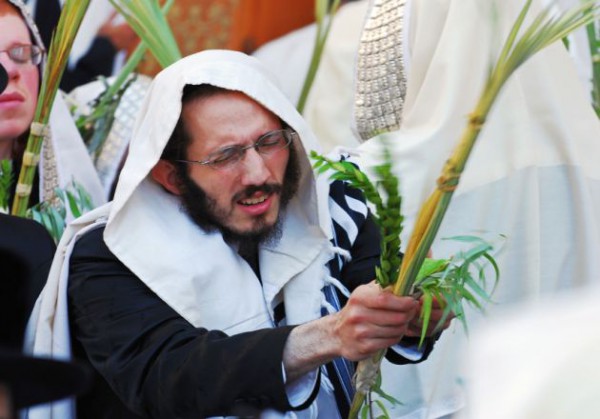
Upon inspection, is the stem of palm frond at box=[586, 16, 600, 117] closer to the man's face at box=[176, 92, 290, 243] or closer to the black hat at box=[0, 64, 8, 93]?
the man's face at box=[176, 92, 290, 243]

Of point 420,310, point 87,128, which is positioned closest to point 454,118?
point 420,310

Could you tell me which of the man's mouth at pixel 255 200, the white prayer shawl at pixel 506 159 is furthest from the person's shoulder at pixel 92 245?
the white prayer shawl at pixel 506 159

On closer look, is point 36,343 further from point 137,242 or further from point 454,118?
point 454,118

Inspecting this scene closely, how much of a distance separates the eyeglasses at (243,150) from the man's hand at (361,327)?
1.83 ft

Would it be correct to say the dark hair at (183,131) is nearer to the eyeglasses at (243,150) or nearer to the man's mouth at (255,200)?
the eyeglasses at (243,150)

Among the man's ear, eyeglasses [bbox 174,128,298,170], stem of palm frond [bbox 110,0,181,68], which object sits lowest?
the man's ear

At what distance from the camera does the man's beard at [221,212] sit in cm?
337

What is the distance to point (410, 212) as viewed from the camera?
3896 millimetres

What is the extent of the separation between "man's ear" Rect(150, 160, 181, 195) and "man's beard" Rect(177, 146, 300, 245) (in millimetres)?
17

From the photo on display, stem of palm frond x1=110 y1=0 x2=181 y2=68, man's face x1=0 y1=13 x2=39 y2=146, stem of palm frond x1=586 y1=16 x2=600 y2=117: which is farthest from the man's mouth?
stem of palm frond x1=586 y1=16 x2=600 y2=117

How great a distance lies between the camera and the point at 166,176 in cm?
346

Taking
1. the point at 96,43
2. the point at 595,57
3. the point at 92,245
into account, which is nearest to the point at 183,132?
the point at 92,245

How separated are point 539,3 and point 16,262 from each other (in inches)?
93.2

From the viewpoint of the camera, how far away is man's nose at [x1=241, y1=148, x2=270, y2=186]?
10.9 ft
